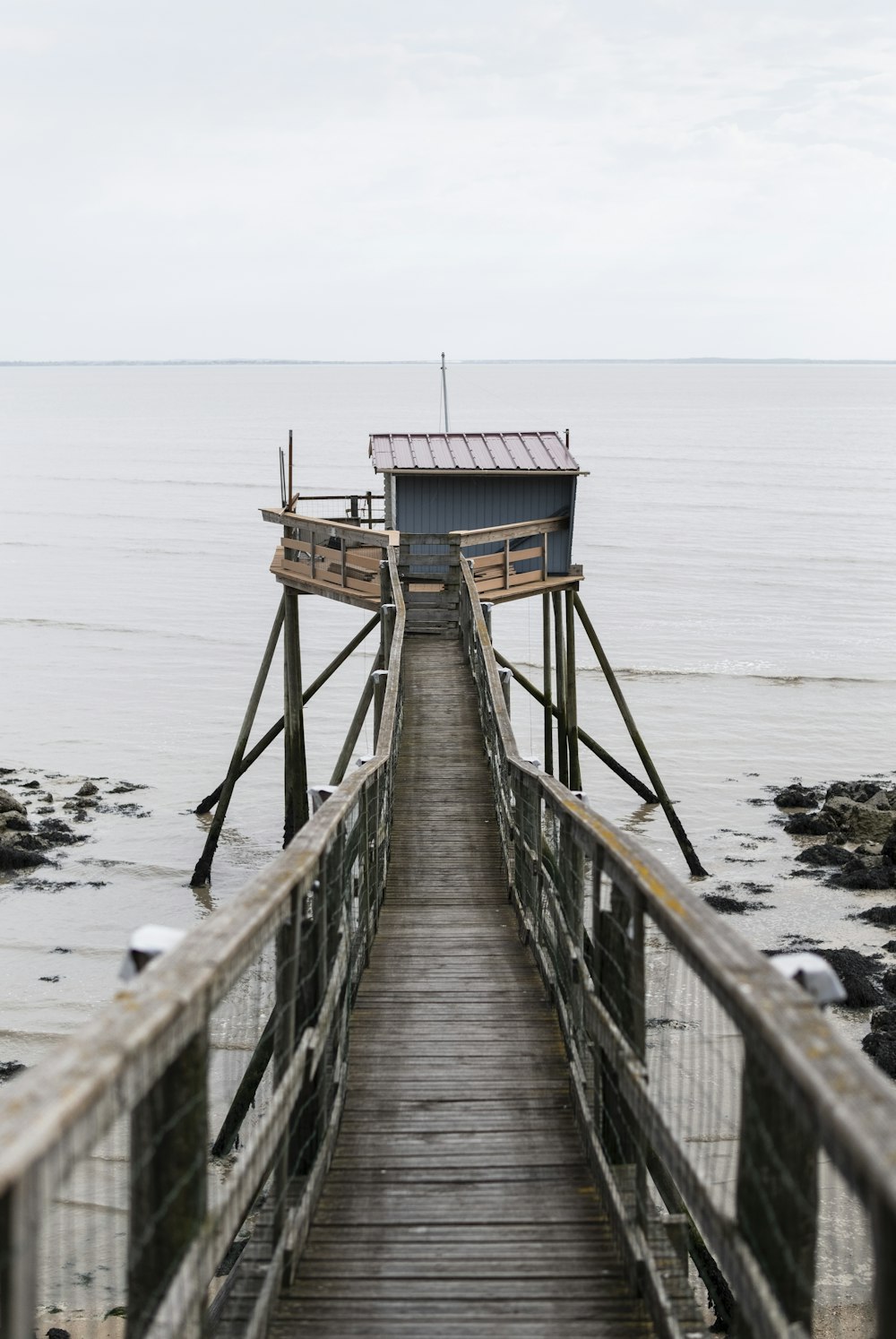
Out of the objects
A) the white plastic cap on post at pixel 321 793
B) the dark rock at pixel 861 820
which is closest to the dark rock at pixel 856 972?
the dark rock at pixel 861 820

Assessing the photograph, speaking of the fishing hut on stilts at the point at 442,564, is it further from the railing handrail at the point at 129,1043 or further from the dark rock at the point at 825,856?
the railing handrail at the point at 129,1043

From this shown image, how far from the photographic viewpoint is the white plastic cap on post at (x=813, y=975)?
7.94 feet

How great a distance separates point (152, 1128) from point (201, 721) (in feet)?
81.3

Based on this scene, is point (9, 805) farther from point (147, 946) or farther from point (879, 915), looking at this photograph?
point (147, 946)

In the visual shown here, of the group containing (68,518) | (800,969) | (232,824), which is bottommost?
(232,824)

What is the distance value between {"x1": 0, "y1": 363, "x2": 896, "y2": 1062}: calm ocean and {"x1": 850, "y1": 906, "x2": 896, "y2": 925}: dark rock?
24 cm

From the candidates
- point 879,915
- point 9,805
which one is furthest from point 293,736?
point 879,915

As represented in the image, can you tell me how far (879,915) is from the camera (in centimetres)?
1580

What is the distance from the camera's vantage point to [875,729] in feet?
85.7

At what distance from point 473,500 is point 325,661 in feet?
49.0

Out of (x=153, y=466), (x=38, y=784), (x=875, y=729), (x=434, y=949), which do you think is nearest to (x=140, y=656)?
(x=38, y=784)

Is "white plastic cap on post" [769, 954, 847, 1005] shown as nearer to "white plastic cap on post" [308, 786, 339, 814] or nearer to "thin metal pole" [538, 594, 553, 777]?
"white plastic cap on post" [308, 786, 339, 814]

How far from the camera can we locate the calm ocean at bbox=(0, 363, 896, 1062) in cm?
1689

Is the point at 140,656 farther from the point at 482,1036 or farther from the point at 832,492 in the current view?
the point at 832,492
